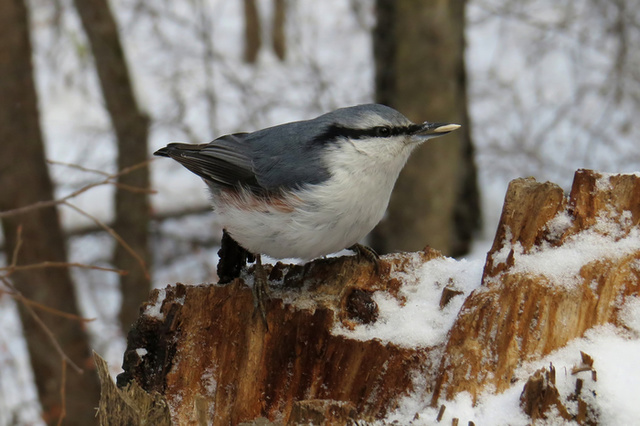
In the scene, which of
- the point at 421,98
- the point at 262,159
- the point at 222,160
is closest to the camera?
the point at 262,159

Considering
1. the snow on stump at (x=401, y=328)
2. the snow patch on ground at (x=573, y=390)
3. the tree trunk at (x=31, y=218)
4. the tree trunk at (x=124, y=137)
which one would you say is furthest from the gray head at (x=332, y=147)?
the tree trunk at (x=124, y=137)

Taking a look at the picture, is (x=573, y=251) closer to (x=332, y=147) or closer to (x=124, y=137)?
(x=332, y=147)

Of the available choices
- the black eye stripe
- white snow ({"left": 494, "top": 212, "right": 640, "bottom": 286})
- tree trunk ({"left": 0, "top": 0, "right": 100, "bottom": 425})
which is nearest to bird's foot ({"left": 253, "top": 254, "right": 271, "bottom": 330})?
the black eye stripe

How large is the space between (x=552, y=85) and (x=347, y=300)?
823 centimetres

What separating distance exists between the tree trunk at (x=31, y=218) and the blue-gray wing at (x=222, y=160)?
2.31 m

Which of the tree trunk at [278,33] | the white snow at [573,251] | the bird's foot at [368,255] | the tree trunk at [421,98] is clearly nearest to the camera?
the white snow at [573,251]

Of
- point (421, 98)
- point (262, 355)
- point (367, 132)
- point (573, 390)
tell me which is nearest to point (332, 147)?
point (367, 132)

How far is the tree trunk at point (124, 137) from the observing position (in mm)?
5602

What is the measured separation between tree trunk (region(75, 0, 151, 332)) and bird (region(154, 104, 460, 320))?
309cm

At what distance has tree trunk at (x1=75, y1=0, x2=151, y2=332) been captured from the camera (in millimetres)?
5602

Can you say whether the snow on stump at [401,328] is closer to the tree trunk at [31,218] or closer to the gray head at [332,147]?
the gray head at [332,147]

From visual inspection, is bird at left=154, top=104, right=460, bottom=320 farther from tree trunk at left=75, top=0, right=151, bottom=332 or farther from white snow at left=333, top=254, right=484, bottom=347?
tree trunk at left=75, top=0, right=151, bottom=332

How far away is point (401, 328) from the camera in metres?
2.13

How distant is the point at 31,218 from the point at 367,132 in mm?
3190
